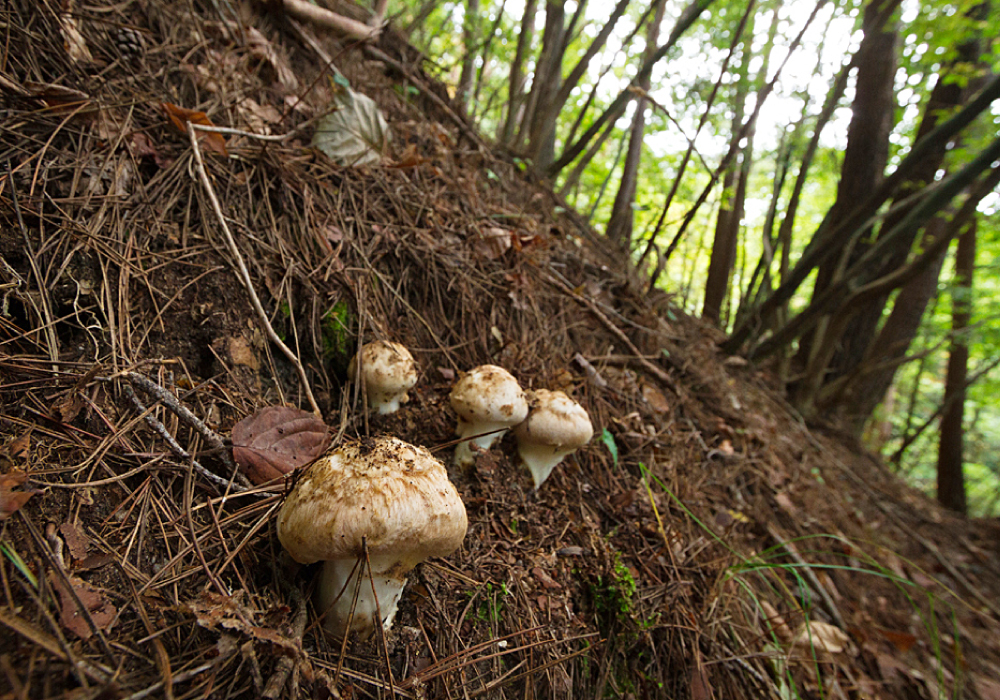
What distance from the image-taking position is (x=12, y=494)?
100 centimetres

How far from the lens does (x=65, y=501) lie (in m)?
1.13

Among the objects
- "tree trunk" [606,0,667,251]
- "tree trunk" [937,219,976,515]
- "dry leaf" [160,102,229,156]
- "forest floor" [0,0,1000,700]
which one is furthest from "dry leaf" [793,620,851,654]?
"tree trunk" [937,219,976,515]

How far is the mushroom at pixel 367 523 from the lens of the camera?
115 centimetres

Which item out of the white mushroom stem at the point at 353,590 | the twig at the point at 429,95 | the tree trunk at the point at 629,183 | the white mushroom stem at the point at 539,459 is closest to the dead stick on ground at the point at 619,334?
the white mushroom stem at the point at 539,459

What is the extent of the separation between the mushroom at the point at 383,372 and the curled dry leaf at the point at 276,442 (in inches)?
13.9

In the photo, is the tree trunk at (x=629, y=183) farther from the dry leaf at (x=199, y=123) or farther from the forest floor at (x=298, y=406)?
the dry leaf at (x=199, y=123)

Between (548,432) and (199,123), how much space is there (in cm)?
214

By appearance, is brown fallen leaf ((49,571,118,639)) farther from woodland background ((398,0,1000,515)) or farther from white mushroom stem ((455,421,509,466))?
woodland background ((398,0,1000,515))

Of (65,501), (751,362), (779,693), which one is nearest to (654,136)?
(751,362)

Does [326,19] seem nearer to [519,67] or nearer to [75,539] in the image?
[519,67]

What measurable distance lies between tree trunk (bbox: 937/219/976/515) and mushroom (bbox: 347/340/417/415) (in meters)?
Answer: 8.58

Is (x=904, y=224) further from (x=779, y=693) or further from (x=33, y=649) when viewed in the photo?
(x=33, y=649)

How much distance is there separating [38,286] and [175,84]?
1.38 metres

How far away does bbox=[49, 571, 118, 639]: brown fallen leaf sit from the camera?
927 millimetres
